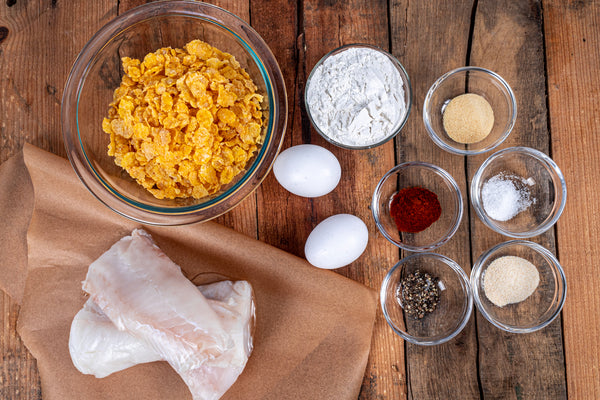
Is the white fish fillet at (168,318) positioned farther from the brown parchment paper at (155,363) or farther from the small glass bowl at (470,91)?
the small glass bowl at (470,91)

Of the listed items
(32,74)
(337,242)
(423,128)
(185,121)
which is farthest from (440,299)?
(32,74)

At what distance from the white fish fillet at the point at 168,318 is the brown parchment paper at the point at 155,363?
0.09 metres

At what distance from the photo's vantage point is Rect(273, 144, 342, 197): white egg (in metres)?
1.20

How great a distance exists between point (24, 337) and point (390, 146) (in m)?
1.29

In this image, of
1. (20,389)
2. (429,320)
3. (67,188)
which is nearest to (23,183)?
(67,188)

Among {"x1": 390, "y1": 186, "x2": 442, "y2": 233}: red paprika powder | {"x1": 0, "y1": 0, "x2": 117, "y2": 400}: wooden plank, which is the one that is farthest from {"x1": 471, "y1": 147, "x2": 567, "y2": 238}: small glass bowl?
{"x1": 0, "y1": 0, "x2": 117, "y2": 400}: wooden plank

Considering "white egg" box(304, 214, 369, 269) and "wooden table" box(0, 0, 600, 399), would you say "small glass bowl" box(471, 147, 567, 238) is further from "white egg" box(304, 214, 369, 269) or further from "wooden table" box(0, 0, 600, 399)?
"white egg" box(304, 214, 369, 269)

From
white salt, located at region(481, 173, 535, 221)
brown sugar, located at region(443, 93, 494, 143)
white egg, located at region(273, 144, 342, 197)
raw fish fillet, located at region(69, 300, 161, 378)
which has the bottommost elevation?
raw fish fillet, located at region(69, 300, 161, 378)

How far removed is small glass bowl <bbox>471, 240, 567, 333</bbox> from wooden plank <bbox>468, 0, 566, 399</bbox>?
1.3 inches

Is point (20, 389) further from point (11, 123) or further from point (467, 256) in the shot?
point (467, 256)

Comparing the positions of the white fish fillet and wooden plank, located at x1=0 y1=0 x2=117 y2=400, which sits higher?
wooden plank, located at x1=0 y1=0 x2=117 y2=400

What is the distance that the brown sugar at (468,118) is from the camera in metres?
1.29

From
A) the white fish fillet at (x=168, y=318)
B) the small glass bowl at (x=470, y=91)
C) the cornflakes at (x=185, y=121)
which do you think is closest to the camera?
the cornflakes at (x=185, y=121)

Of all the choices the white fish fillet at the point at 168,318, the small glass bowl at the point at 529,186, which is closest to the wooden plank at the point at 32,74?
the white fish fillet at the point at 168,318
